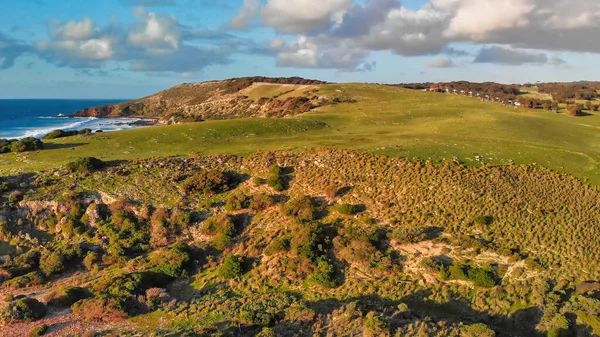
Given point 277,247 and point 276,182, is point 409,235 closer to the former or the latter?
point 277,247

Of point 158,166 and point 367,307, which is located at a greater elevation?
point 158,166

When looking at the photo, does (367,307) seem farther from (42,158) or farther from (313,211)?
(42,158)

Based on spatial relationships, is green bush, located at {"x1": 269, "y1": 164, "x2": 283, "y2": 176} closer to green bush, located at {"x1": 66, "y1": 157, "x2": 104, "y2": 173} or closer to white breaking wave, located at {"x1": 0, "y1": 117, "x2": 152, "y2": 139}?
green bush, located at {"x1": 66, "y1": 157, "x2": 104, "y2": 173}

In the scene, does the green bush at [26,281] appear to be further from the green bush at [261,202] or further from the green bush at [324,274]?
the green bush at [324,274]

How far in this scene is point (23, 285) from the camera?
31250 millimetres

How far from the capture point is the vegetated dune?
113356 millimetres

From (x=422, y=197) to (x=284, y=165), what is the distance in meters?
15.7

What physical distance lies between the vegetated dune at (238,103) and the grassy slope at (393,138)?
26.2 metres

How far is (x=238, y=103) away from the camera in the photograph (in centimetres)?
15075

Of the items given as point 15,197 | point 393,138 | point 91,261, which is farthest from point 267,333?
point 393,138

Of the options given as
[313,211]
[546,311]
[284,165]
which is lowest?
[546,311]

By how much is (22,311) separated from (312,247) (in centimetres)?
2073

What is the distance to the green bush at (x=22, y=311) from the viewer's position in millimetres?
26047

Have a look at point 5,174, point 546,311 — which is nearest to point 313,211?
point 546,311
